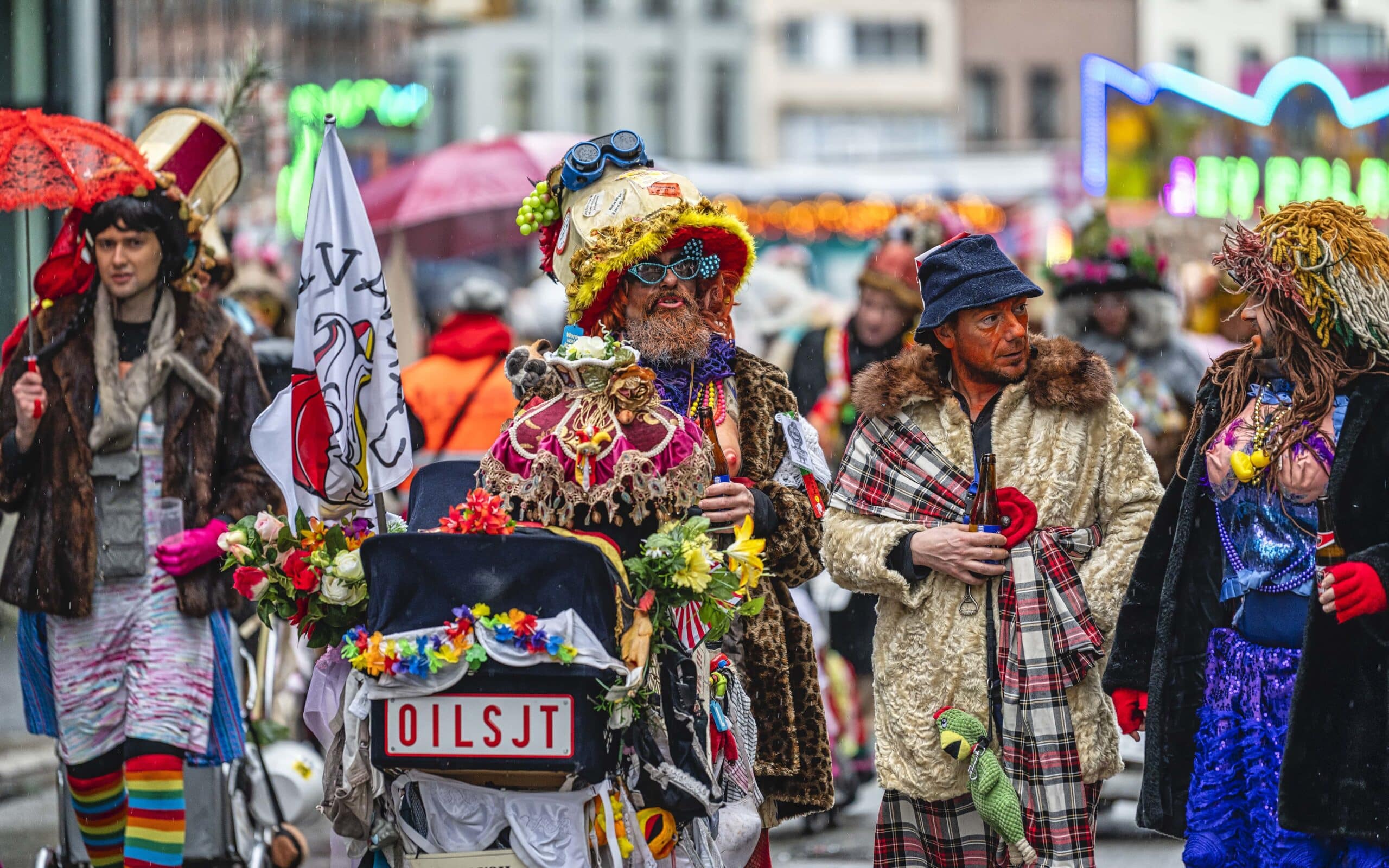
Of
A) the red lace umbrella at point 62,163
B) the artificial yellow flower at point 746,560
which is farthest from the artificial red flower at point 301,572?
the red lace umbrella at point 62,163

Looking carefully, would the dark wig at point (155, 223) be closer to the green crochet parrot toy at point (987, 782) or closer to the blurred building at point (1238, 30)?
the green crochet parrot toy at point (987, 782)

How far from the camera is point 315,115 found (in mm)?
24734

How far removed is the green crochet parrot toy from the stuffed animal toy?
141 centimetres

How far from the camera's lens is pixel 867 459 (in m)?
5.70

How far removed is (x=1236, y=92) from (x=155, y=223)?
10633mm

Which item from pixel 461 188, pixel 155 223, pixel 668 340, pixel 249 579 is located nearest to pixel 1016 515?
pixel 668 340

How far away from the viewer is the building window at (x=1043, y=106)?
63281 millimetres

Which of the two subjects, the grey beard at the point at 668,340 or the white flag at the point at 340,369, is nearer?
the white flag at the point at 340,369

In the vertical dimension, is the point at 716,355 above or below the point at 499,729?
above

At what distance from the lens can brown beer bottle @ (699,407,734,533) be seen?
5355mm

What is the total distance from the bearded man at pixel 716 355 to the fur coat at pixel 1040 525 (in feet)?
0.79

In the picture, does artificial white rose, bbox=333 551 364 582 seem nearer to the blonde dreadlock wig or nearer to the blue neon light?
the blonde dreadlock wig

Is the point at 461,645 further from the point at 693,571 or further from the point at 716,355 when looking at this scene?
the point at 716,355

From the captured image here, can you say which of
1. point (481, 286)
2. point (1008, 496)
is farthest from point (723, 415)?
point (481, 286)
